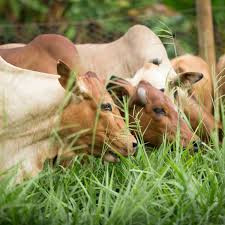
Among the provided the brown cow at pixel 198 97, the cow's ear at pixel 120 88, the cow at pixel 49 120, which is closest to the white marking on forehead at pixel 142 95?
the cow's ear at pixel 120 88

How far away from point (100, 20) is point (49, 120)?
350 centimetres

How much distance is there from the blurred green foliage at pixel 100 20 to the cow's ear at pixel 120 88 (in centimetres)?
156

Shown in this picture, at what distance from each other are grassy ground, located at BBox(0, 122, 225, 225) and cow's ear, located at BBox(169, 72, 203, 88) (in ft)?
3.88

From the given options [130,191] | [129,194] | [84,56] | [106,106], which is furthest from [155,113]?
[84,56]

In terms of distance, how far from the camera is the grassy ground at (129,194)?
525cm

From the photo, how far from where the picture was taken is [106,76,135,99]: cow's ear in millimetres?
6945

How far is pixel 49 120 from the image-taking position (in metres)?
6.26

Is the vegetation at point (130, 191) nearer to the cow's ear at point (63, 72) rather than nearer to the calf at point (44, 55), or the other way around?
the cow's ear at point (63, 72)

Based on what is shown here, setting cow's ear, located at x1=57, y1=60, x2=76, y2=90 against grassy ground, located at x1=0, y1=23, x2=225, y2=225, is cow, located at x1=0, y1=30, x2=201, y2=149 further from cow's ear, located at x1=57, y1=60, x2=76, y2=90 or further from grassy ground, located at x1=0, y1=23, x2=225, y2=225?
grassy ground, located at x1=0, y1=23, x2=225, y2=225

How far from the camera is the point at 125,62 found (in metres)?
8.06

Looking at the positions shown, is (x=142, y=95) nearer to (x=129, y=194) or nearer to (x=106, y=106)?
(x=106, y=106)

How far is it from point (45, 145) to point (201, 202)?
4.34 feet

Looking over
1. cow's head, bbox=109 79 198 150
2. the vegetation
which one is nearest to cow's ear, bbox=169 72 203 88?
cow's head, bbox=109 79 198 150

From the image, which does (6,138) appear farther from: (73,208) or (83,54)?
(83,54)
